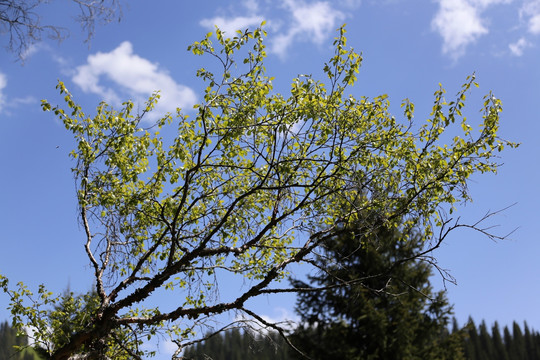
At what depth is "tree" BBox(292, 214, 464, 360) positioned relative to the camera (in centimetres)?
2034

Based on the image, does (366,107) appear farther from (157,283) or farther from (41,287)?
(41,287)

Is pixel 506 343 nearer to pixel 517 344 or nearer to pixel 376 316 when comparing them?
pixel 517 344

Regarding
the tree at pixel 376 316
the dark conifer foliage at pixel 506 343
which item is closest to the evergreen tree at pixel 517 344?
the dark conifer foliage at pixel 506 343

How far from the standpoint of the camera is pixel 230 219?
440 inches

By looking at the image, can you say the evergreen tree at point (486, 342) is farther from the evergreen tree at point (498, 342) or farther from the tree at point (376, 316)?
the tree at point (376, 316)

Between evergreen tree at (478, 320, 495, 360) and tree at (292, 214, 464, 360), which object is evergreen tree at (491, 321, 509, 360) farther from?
tree at (292, 214, 464, 360)

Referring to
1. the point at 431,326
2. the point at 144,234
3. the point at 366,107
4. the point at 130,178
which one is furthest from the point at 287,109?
the point at 431,326

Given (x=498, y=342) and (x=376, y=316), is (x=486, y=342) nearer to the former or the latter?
(x=498, y=342)

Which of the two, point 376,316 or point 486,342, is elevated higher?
point 486,342

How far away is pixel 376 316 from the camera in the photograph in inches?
793

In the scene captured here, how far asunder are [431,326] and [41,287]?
16459 mm

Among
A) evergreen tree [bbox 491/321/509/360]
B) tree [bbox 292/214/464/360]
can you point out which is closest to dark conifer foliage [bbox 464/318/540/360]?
evergreen tree [bbox 491/321/509/360]

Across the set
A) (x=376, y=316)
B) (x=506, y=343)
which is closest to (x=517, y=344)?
(x=506, y=343)

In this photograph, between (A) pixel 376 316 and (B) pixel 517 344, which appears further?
(B) pixel 517 344
